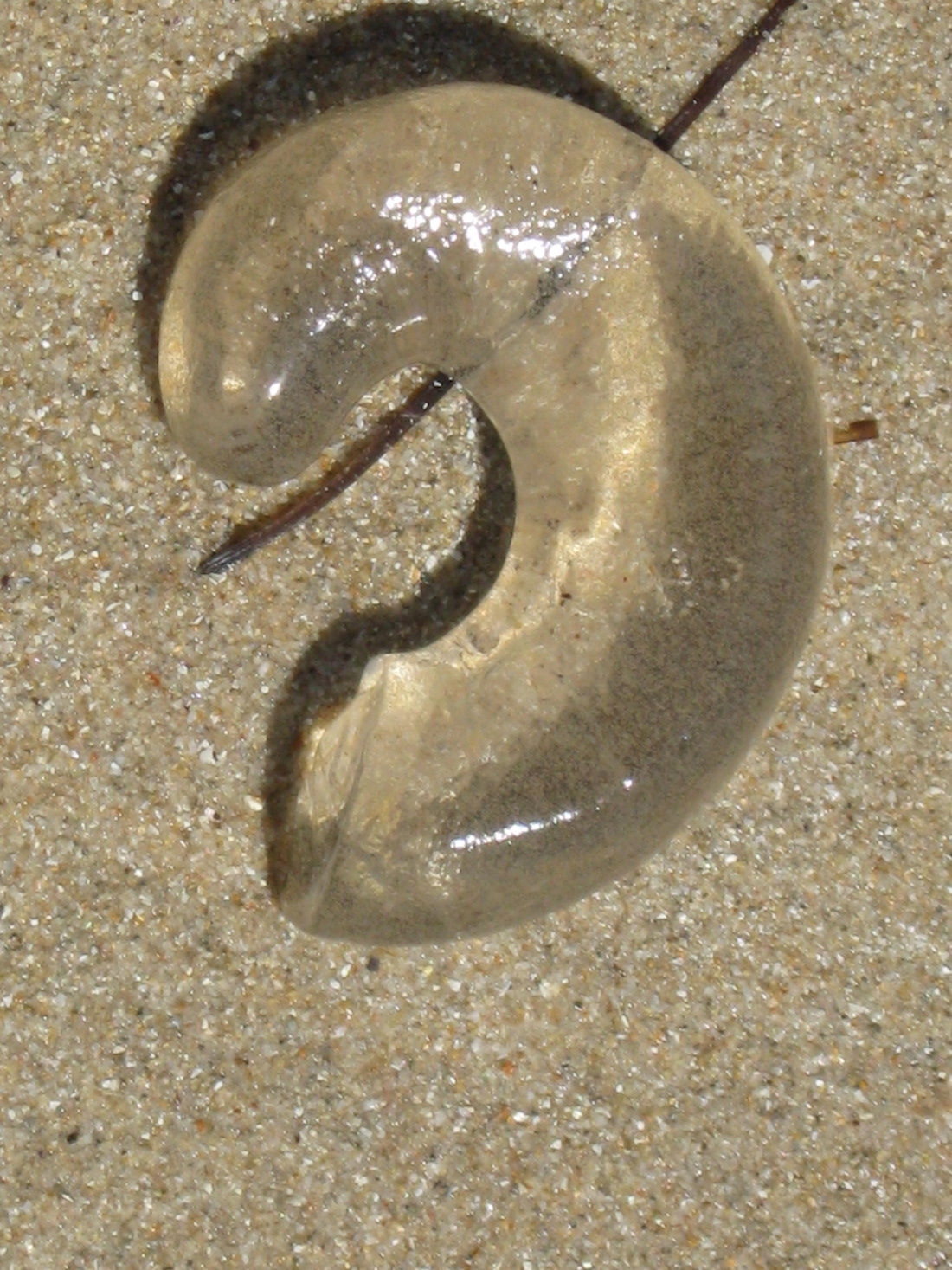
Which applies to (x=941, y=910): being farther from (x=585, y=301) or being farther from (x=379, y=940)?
(x=585, y=301)

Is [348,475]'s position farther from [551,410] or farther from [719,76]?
[719,76]

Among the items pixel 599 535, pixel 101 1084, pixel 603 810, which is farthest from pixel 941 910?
pixel 101 1084

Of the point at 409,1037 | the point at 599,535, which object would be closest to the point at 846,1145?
the point at 409,1037

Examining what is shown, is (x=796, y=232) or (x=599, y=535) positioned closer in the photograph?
(x=599, y=535)

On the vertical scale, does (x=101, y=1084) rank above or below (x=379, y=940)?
below

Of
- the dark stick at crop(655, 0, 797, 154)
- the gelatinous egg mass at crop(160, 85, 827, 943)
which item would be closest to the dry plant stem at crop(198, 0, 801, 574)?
the dark stick at crop(655, 0, 797, 154)

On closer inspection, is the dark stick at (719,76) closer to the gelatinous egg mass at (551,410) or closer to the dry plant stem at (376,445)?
the dry plant stem at (376,445)

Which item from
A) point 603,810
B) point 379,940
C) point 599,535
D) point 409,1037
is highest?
point 599,535
